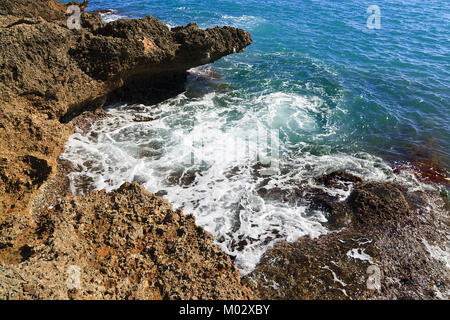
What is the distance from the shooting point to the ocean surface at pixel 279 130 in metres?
7.67

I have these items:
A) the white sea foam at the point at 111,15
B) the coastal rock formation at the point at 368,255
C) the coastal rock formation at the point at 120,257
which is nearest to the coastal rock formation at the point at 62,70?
the coastal rock formation at the point at 120,257

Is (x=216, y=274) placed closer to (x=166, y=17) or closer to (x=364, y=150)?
(x=364, y=150)

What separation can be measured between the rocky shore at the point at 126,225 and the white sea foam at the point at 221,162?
1.74 ft

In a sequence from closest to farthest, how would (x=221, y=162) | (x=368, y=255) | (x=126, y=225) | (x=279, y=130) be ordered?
(x=126, y=225) < (x=368, y=255) < (x=221, y=162) < (x=279, y=130)

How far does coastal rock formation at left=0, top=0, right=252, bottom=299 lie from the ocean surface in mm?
1593

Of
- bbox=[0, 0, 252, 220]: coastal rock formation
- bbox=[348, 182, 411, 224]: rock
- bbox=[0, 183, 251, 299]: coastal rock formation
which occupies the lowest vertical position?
bbox=[348, 182, 411, 224]: rock

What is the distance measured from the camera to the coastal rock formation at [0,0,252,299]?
381 centimetres

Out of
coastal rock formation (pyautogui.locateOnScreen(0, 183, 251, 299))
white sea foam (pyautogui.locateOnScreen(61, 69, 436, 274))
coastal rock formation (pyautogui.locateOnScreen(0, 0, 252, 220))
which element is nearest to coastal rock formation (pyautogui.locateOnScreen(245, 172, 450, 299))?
white sea foam (pyautogui.locateOnScreen(61, 69, 436, 274))

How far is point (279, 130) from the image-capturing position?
11.4 metres

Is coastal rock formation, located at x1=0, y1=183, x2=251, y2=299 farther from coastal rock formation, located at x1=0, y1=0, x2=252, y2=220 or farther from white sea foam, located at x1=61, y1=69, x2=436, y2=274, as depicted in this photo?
coastal rock formation, located at x1=0, y1=0, x2=252, y2=220

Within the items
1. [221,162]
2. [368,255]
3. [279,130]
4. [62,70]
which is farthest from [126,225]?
[279,130]

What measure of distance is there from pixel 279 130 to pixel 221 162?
3551mm

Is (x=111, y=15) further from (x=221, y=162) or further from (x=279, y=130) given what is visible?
(x=221, y=162)
